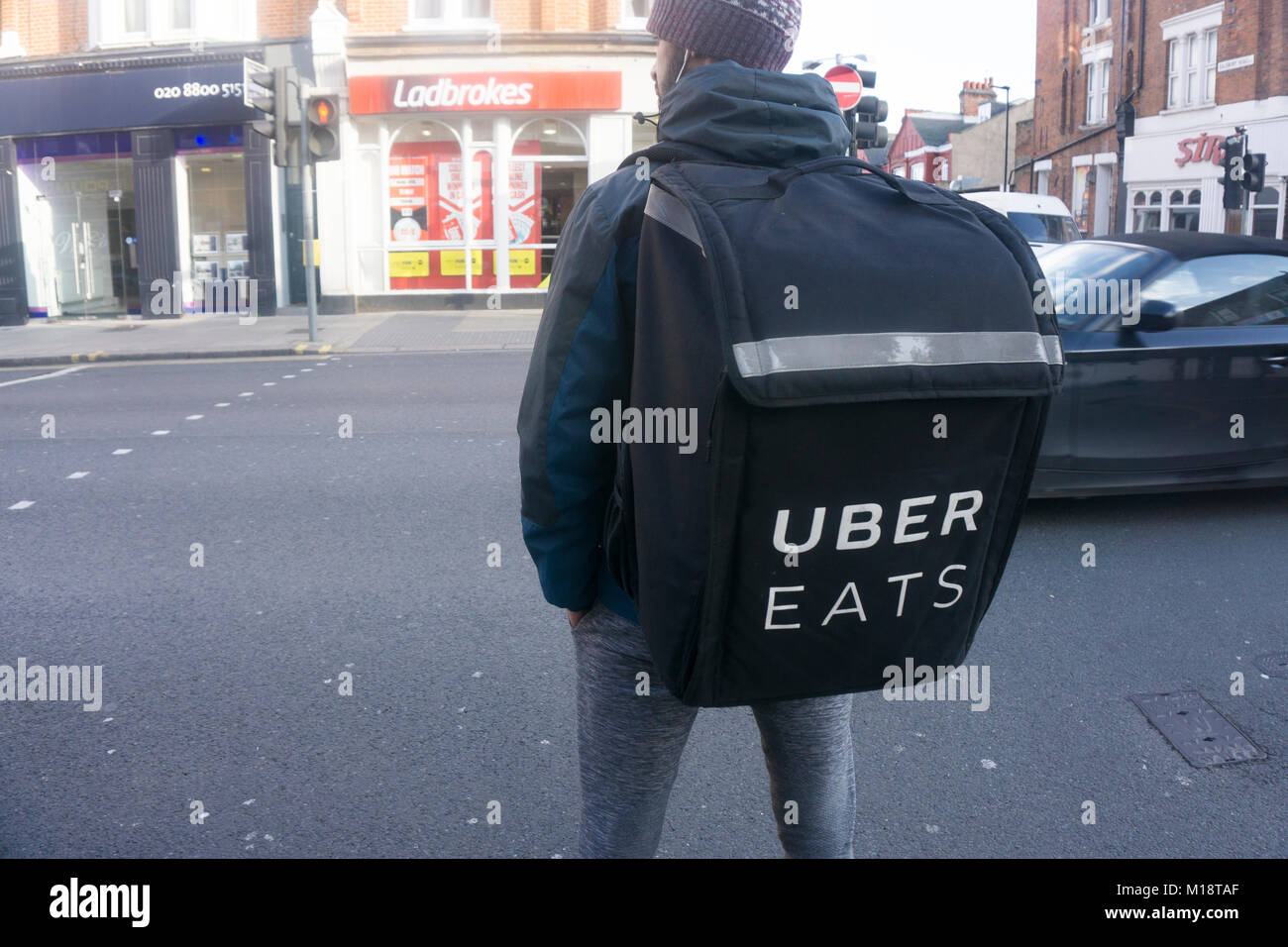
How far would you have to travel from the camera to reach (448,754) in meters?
3.55

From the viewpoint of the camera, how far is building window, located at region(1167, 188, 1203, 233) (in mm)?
27922

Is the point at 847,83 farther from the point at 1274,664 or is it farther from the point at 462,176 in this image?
the point at 462,176

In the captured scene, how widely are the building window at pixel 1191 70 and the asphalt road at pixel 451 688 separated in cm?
2501

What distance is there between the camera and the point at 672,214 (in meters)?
1.63

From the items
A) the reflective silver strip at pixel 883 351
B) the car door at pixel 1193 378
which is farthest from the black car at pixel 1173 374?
the reflective silver strip at pixel 883 351

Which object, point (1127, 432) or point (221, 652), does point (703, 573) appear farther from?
point (1127, 432)

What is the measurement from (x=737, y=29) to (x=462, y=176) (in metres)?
18.4

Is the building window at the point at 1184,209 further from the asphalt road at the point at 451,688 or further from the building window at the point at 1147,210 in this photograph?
the asphalt road at the point at 451,688

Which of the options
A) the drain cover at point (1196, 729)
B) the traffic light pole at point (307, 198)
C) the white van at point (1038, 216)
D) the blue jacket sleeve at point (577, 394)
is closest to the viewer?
the blue jacket sleeve at point (577, 394)

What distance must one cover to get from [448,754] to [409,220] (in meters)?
17.2

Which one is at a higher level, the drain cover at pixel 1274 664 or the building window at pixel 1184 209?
the building window at pixel 1184 209

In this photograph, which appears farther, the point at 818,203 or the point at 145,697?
the point at 145,697

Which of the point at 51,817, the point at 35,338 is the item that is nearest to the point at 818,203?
the point at 51,817

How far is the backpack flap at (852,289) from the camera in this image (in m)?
1.54
